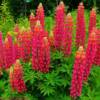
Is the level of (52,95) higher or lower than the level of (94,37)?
lower

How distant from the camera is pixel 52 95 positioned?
4.97 meters

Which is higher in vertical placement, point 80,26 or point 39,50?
point 80,26

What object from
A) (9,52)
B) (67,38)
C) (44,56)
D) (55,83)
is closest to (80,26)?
(67,38)

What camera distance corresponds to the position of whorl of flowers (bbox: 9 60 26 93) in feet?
15.4

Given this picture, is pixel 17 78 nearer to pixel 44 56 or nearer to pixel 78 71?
pixel 44 56

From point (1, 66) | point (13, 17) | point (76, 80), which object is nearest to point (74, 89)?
point (76, 80)

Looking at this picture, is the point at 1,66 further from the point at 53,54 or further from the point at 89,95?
the point at 89,95

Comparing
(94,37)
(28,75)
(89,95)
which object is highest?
(94,37)

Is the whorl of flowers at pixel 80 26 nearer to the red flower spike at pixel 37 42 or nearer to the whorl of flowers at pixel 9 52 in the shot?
the red flower spike at pixel 37 42

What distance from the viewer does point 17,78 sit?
477cm

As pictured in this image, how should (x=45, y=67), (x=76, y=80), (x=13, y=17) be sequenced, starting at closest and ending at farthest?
1. (x=76, y=80)
2. (x=45, y=67)
3. (x=13, y=17)

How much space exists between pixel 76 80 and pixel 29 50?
83cm

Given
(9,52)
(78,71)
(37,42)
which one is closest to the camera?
(78,71)

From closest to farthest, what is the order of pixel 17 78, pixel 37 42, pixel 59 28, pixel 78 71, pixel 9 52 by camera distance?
pixel 78 71 → pixel 37 42 → pixel 17 78 → pixel 59 28 → pixel 9 52
